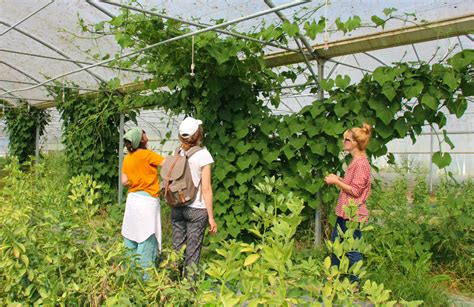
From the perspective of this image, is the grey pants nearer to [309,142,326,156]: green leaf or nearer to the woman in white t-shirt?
the woman in white t-shirt

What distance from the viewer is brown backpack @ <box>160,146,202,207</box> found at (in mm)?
2906

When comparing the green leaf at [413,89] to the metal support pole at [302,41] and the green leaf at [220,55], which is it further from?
the green leaf at [220,55]

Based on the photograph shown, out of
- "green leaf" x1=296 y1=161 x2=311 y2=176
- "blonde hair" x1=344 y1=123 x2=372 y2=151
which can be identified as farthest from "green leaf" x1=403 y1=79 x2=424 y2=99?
"green leaf" x1=296 y1=161 x2=311 y2=176

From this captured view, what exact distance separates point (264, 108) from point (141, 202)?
1.66m

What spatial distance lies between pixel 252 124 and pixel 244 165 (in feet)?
1.44

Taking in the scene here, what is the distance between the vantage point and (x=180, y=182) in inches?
115

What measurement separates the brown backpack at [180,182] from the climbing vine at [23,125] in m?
7.69

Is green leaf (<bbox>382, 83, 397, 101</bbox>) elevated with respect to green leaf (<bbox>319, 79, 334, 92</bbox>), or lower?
lower

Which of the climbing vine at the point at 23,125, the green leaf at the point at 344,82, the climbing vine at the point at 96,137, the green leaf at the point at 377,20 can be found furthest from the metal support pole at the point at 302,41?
the climbing vine at the point at 23,125

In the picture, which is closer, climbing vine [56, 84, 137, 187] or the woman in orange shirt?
the woman in orange shirt

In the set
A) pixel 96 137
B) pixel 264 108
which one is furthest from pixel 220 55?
pixel 96 137

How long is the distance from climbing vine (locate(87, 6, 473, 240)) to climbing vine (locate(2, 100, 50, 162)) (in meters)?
6.09

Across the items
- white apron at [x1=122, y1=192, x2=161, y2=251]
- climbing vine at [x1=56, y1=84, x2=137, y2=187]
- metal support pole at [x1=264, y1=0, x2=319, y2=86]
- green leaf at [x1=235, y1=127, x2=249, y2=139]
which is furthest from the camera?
climbing vine at [x1=56, y1=84, x2=137, y2=187]

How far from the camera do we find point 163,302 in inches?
75.2
